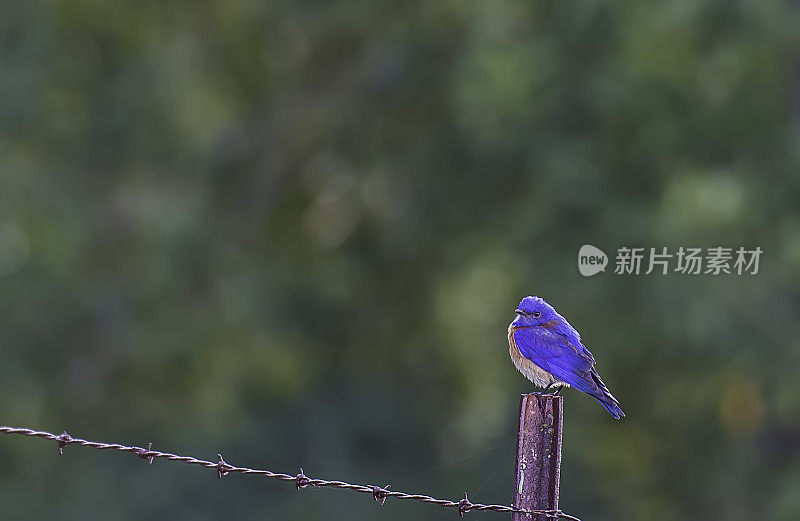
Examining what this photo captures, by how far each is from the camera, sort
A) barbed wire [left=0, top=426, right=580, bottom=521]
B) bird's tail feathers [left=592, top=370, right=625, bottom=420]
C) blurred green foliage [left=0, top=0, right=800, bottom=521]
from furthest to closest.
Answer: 1. blurred green foliage [left=0, top=0, right=800, bottom=521]
2. bird's tail feathers [left=592, top=370, right=625, bottom=420]
3. barbed wire [left=0, top=426, right=580, bottom=521]

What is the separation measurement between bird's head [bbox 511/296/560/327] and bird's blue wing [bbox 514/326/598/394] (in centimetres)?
3

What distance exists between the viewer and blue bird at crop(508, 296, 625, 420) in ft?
17.1

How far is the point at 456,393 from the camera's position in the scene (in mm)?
17781

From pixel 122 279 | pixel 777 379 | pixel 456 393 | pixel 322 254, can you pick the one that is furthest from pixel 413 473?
pixel 777 379

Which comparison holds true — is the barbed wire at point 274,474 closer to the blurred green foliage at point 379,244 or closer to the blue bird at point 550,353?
the blue bird at point 550,353

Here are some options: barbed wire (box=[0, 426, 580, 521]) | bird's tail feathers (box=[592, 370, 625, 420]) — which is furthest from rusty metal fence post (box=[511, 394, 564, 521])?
bird's tail feathers (box=[592, 370, 625, 420])

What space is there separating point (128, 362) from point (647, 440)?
6112 millimetres

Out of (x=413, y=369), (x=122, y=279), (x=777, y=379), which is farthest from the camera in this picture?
(x=413, y=369)

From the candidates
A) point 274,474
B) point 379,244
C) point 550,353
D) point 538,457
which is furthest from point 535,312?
point 379,244

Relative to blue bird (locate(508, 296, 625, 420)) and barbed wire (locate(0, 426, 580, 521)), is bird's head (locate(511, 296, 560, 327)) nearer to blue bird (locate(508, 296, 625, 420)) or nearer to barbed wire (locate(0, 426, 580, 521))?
blue bird (locate(508, 296, 625, 420))

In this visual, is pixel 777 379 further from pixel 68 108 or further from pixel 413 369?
pixel 68 108

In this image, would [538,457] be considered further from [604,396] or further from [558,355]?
[558,355]

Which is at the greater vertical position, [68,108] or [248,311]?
[68,108]

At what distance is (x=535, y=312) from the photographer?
5531 millimetres
